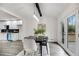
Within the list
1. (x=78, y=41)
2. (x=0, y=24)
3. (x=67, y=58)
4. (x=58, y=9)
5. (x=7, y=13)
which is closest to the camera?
(x=67, y=58)

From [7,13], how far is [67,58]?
10.2 feet

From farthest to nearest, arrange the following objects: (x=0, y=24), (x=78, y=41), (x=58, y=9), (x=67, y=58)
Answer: (x=58, y=9), (x=0, y=24), (x=78, y=41), (x=67, y=58)

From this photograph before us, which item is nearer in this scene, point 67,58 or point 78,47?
point 67,58

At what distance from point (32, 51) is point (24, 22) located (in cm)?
107

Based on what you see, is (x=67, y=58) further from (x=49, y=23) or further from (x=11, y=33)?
(x=11, y=33)

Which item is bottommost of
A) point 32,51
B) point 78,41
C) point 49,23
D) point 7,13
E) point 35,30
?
point 32,51

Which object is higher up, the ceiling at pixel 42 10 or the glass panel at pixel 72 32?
the ceiling at pixel 42 10

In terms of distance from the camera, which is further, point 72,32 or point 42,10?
point 72,32

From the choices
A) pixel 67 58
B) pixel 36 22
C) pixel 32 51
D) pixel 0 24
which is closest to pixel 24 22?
pixel 36 22

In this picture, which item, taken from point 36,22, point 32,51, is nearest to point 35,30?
point 36,22

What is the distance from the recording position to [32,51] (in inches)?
163

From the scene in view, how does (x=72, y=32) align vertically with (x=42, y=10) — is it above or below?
below

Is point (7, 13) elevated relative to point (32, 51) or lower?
elevated

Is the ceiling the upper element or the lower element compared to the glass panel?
upper
